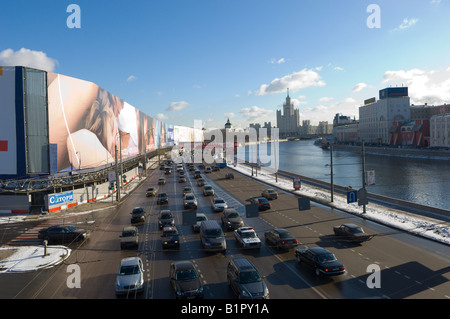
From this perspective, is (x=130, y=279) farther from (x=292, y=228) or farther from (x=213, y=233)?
(x=292, y=228)

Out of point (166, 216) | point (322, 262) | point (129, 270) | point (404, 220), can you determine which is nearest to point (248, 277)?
point (322, 262)

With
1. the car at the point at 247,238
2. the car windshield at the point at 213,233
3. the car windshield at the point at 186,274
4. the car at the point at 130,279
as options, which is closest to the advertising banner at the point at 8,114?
the car windshield at the point at 213,233

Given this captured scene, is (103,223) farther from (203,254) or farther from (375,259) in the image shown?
(375,259)

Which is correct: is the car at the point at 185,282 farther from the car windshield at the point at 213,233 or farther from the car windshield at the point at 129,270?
the car windshield at the point at 213,233

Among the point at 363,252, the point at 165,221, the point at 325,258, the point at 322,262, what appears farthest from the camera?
the point at 165,221

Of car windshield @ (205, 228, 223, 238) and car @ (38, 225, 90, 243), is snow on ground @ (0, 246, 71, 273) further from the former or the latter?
car windshield @ (205, 228, 223, 238)

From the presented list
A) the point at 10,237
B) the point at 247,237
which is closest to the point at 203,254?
the point at 247,237
